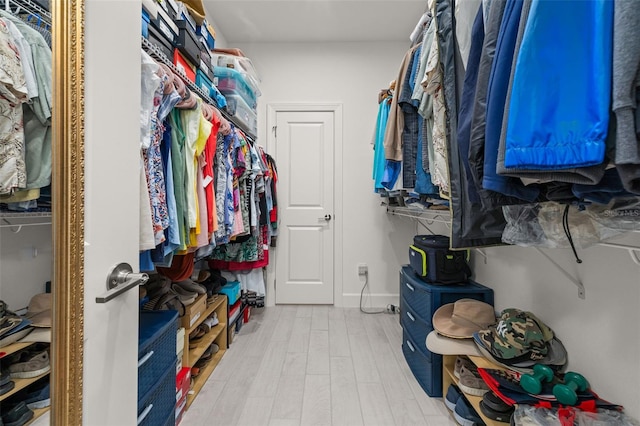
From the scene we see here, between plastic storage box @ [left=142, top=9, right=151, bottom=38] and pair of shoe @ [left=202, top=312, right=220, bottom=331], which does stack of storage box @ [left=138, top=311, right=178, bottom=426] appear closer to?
pair of shoe @ [left=202, top=312, right=220, bottom=331]

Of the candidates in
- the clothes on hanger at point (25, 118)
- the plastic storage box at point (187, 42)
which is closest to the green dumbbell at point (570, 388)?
the clothes on hanger at point (25, 118)

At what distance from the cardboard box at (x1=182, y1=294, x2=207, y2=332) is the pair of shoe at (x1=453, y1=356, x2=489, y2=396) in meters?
1.40

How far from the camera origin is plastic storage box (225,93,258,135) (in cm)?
208

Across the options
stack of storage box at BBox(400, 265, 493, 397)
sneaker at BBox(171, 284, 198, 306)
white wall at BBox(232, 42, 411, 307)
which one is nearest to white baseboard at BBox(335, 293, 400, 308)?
white wall at BBox(232, 42, 411, 307)

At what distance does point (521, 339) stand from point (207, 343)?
1666 millimetres

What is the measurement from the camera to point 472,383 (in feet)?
4.31

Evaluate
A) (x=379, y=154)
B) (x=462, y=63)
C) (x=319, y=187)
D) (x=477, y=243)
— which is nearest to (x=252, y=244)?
(x=319, y=187)

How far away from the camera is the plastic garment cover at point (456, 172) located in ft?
3.01

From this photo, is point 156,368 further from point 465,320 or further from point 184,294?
point 465,320

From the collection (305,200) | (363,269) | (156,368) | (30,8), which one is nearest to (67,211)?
(30,8)

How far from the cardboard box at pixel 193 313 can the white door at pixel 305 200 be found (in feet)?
4.44

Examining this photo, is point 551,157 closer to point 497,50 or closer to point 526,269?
point 497,50

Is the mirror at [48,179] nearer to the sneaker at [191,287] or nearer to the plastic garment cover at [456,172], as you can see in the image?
the plastic garment cover at [456,172]

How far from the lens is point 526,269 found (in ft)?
4.66
